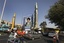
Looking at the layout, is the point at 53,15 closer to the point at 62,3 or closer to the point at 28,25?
the point at 62,3

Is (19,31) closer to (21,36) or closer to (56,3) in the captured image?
(21,36)

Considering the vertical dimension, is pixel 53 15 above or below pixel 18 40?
above

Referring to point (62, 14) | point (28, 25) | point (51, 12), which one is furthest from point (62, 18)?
point (28, 25)

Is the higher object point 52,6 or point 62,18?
point 52,6

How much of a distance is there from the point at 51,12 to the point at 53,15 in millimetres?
1466

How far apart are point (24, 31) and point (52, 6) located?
31.0 meters

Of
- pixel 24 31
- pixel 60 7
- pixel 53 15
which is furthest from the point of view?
pixel 53 15

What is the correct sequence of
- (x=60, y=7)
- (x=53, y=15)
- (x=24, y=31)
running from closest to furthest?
(x=24, y=31) → (x=60, y=7) → (x=53, y=15)

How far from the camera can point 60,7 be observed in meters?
38.2

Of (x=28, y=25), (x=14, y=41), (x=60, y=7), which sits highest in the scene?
(x=60, y=7)

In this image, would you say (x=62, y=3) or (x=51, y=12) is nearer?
(x=62, y=3)

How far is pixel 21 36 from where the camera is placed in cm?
1395

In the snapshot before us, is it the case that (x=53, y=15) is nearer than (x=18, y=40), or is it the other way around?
(x=18, y=40)

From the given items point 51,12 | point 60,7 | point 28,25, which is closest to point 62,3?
point 60,7
